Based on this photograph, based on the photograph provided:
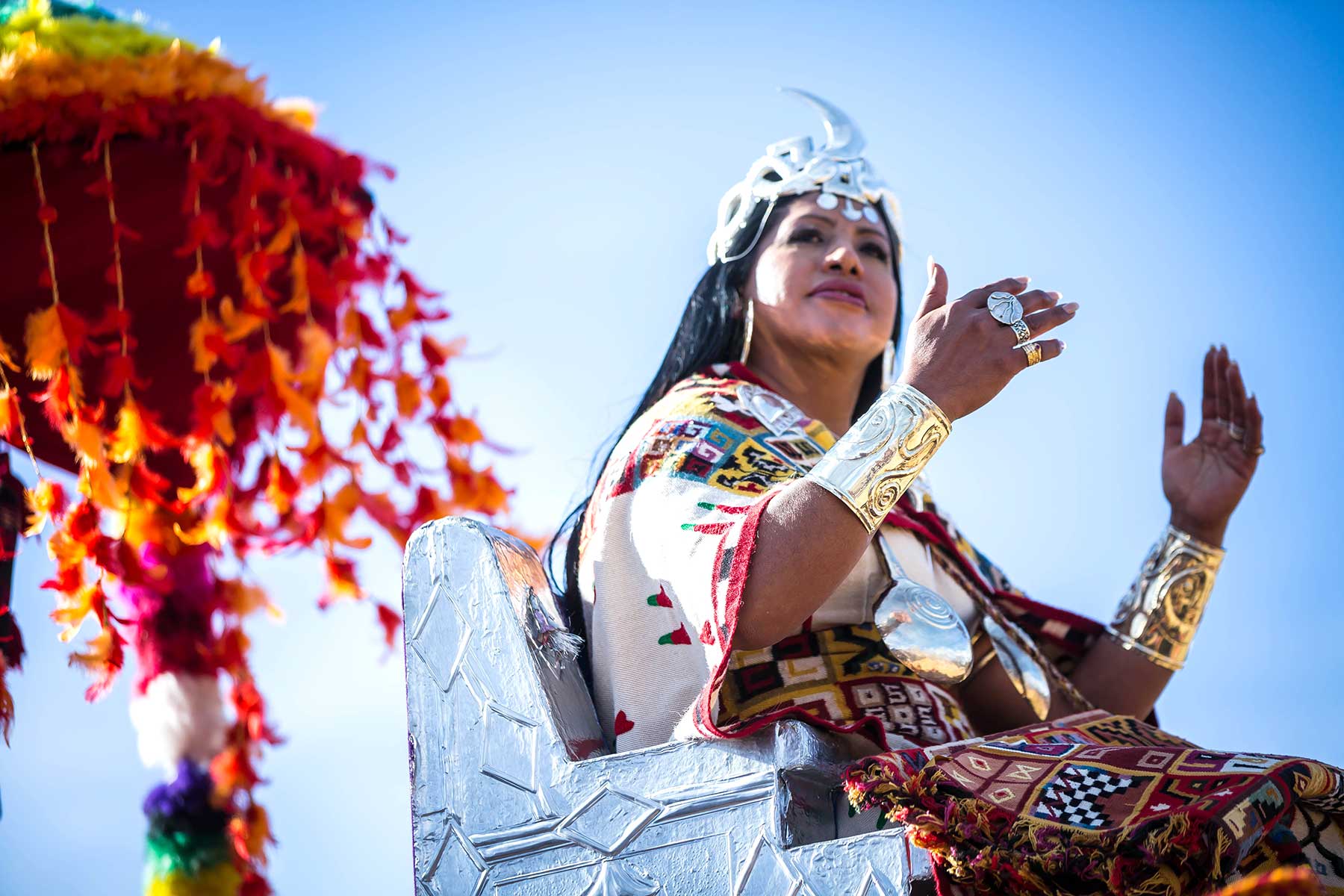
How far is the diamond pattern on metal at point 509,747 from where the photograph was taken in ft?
6.59

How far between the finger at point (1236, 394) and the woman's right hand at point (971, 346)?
55.1 inches

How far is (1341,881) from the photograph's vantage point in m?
1.69

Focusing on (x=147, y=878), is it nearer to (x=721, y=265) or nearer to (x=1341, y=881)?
(x=721, y=265)

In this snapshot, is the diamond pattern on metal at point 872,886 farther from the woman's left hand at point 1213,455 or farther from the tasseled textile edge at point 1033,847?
the woman's left hand at point 1213,455

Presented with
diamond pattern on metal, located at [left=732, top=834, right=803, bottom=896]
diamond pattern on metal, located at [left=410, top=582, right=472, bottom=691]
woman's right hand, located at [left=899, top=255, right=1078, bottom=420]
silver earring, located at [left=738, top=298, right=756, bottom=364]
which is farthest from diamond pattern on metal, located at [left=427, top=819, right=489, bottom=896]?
silver earring, located at [left=738, top=298, right=756, bottom=364]

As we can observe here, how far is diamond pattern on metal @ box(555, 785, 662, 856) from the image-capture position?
1.92 metres

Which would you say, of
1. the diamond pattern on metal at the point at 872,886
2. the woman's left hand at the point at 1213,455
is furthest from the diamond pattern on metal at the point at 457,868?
the woman's left hand at the point at 1213,455

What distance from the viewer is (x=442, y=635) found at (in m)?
2.12

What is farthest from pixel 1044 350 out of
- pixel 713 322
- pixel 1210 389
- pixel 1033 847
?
pixel 1210 389

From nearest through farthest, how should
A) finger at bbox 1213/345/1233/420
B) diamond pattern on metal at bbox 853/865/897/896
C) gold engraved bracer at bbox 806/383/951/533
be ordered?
diamond pattern on metal at bbox 853/865/897/896, gold engraved bracer at bbox 806/383/951/533, finger at bbox 1213/345/1233/420

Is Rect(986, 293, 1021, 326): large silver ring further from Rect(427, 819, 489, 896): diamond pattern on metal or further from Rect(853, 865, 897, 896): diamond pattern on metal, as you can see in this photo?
Rect(427, 819, 489, 896): diamond pattern on metal

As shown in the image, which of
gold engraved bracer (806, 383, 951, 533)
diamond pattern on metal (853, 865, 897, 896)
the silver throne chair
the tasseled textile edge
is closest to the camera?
the tasseled textile edge

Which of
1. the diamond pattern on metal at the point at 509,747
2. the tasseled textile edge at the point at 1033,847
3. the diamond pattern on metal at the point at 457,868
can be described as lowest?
the tasseled textile edge at the point at 1033,847

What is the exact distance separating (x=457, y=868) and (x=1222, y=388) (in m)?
2.28
